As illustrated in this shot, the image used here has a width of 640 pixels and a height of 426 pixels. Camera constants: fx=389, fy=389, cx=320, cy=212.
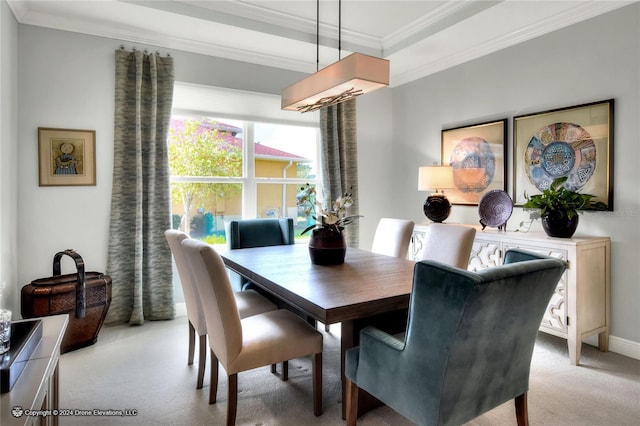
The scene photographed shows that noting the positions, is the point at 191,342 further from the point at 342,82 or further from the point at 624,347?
the point at 624,347

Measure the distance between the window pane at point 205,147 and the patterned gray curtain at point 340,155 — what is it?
967mm

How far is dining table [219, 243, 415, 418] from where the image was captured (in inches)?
66.7

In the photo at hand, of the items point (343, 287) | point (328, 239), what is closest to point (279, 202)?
point (328, 239)

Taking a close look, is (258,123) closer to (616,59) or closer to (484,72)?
(484,72)

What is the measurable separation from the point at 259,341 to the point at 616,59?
3155 mm

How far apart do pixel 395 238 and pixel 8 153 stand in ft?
9.74

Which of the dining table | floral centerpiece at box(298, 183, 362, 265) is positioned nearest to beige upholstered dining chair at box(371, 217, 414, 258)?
the dining table

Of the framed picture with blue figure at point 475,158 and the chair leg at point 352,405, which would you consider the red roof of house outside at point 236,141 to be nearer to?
the framed picture with blue figure at point 475,158

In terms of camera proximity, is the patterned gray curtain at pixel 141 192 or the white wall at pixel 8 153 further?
the patterned gray curtain at pixel 141 192

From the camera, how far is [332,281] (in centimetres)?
207

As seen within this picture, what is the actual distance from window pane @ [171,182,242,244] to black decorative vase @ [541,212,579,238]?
286cm

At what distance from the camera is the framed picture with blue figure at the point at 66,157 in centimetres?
317

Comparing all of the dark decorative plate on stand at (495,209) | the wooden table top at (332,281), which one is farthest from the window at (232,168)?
the dark decorative plate on stand at (495,209)

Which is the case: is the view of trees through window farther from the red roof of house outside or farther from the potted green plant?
the potted green plant
